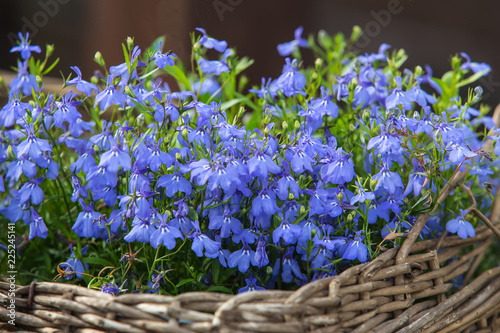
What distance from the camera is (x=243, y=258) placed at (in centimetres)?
74

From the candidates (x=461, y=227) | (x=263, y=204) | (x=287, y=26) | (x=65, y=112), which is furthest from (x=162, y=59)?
(x=287, y=26)

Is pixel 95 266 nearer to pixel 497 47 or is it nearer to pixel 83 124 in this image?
pixel 83 124

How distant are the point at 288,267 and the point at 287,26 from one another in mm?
1887

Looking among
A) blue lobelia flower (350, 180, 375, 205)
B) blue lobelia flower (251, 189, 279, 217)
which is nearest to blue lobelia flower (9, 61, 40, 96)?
blue lobelia flower (251, 189, 279, 217)

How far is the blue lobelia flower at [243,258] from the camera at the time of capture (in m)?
0.73

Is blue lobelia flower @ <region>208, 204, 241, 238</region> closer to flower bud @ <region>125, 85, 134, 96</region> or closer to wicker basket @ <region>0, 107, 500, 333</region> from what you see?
wicker basket @ <region>0, 107, 500, 333</region>

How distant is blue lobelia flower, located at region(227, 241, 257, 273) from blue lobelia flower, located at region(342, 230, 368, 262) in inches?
5.5

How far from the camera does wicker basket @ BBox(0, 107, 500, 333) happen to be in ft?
1.99

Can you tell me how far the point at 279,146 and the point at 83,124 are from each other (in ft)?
1.21

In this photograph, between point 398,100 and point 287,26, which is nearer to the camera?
point 398,100

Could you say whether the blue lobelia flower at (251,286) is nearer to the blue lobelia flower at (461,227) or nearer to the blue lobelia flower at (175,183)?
the blue lobelia flower at (175,183)

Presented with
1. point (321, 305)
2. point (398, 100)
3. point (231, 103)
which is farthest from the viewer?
point (231, 103)

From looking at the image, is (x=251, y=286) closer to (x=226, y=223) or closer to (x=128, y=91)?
(x=226, y=223)

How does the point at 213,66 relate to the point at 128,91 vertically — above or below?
above
